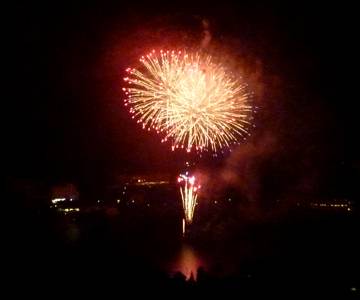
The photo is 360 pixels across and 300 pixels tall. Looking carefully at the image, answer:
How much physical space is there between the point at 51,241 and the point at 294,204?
31.4ft

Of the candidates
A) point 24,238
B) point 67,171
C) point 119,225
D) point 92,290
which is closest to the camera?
point 92,290

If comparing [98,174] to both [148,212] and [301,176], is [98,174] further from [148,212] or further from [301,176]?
[301,176]

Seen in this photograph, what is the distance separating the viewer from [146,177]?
70.8 feet

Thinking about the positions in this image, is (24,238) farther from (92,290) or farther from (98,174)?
(98,174)

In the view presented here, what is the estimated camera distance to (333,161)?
1720cm

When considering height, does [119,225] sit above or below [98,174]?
below

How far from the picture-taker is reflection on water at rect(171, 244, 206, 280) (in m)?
9.72

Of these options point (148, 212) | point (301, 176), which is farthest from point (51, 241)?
point (301, 176)

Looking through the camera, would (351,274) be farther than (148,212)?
No

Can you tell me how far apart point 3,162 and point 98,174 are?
14.8 ft

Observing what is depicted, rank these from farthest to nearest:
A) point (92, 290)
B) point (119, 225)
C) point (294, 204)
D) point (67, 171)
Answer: point (67, 171) < point (294, 204) < point (119, 225) < point (92, 290)

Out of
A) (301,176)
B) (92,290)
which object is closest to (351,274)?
(92,290)

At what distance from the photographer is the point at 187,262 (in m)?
10.4

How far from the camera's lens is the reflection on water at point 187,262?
972cm
